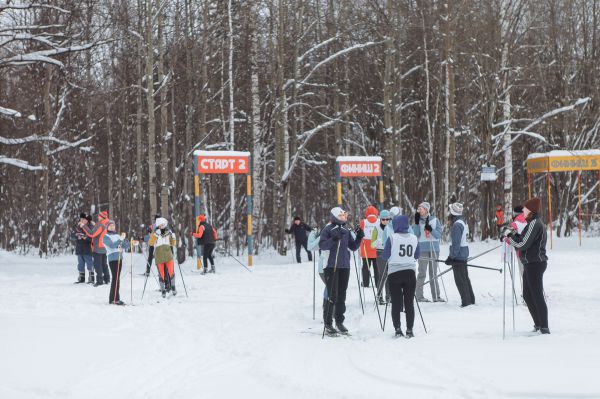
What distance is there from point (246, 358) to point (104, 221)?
9.45 meters

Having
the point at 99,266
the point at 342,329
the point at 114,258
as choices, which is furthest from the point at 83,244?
the point at 342,329

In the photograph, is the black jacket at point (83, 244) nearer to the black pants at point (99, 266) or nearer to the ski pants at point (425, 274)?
the black pants at point (99, 266)

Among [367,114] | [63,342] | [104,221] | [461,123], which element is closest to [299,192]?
[367,114]

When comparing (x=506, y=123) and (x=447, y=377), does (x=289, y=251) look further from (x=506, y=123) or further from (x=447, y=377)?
(x=447, y=377)

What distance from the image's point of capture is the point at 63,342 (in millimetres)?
10445

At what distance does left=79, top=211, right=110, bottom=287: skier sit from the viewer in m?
18.4

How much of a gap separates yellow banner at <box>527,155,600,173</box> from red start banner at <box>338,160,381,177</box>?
17.4 ft

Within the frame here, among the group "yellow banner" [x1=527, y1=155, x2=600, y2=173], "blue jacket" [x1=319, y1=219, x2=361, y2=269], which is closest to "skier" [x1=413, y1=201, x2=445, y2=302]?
"blue jacket" [x1=319, y1=219, x2=361, y2=269]

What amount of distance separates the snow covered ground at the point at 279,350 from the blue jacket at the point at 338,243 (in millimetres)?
1088

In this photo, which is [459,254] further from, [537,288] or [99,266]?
[99,266]

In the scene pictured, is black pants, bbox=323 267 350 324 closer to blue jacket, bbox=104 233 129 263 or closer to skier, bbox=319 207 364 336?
skier, bbox=319 207 364 336

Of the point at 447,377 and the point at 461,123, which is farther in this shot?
the point at 461,123

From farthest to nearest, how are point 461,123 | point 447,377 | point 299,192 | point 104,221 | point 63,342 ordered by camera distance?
point 299,192
point 461,123
point 104,221
point 63,342
point 447,377

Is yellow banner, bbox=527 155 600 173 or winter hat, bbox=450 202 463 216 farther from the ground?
yellow banner, bbox=527 155 600 173
